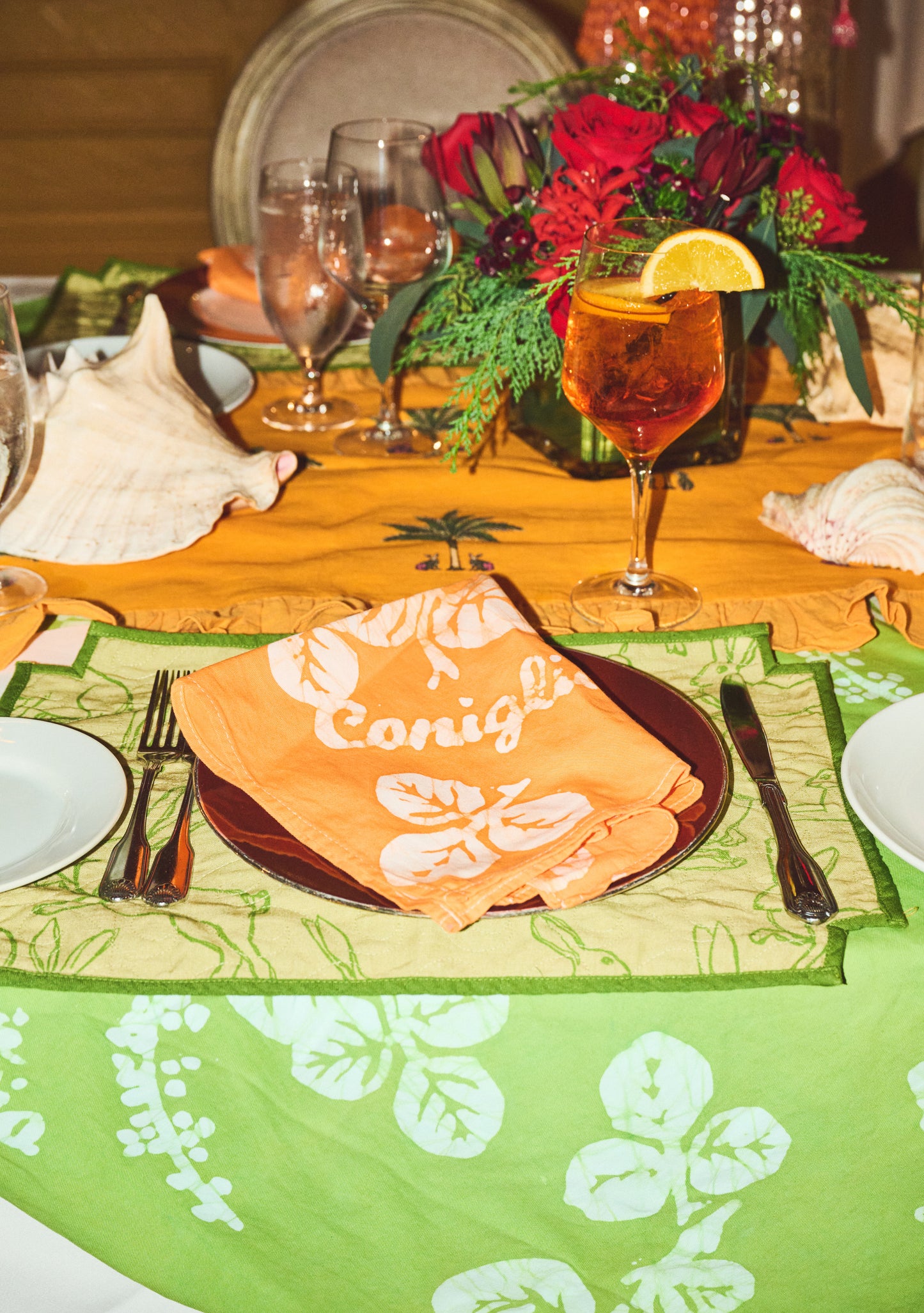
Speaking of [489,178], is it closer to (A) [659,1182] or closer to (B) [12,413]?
(B) [12,413]

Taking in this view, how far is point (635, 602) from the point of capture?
84 cm

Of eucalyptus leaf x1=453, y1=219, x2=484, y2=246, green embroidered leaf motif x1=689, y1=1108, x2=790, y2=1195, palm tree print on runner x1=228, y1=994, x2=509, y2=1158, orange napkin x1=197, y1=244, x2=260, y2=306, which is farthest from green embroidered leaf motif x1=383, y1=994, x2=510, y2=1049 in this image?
orange napkin x1=197, y1=244, x2=260, y2=306

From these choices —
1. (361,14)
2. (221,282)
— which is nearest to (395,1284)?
(221,282)

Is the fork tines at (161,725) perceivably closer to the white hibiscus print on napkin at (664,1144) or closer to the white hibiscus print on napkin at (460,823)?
the white hibiscus print on napkin at (460,823)

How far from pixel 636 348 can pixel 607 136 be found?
0.83 feet

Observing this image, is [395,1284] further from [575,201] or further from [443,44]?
[443,44]

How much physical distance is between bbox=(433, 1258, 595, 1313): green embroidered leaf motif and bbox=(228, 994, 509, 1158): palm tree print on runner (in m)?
0.08

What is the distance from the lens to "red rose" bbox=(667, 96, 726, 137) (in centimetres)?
97

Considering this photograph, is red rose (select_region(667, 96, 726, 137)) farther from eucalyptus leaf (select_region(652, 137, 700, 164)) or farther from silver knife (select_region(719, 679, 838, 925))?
silver knife (select_region(719, 679, 838, 925))

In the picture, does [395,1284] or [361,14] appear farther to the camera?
→ [361,14]

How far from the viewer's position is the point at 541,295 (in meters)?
0.96

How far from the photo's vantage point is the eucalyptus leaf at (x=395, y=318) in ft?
3.49

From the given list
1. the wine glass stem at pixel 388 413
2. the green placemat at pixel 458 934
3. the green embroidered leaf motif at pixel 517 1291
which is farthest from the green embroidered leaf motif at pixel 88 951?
the wine glass stem at pixel 388 413

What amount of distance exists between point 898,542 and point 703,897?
417 mm
